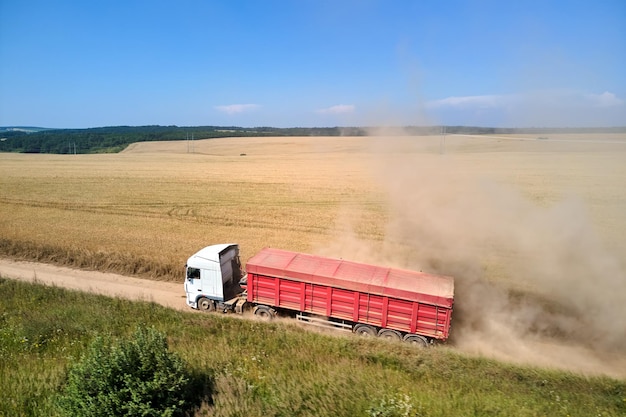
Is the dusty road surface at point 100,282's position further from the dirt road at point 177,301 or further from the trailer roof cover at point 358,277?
the trailer roof cover at point 358,277

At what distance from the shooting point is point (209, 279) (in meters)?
17.8

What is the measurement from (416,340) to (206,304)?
29.7 feet

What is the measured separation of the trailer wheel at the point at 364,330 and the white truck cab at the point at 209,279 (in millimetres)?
5878

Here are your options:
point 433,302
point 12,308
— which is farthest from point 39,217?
point 433,302

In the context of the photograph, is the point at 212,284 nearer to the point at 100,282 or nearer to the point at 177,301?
the point at 177,301

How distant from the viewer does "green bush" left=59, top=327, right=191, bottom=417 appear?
20.1 ft

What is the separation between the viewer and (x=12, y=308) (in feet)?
46.4

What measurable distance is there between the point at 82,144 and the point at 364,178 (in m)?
121

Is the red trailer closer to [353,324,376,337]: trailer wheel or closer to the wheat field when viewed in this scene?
[353,324,376,337]: trailer wheel

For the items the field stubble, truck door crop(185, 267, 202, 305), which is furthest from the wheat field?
truck door crop(185, 267, 202, 305)

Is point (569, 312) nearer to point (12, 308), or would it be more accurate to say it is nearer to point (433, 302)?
point (433, 302)

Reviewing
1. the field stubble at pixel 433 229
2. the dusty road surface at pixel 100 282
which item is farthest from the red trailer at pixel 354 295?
the dusty road surface at pixel 100 282

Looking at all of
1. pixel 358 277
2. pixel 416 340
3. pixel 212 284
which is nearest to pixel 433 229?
pixel 358 277

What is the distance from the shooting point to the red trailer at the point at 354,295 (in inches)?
586
